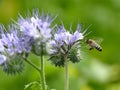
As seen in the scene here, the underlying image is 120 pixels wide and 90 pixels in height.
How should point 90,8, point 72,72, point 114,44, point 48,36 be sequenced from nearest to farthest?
point 48,36
point 72,72
point 114,44
point 90,8

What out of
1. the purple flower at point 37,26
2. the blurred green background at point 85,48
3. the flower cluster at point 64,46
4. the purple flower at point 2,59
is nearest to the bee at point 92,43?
the flower cluster at point 64,46

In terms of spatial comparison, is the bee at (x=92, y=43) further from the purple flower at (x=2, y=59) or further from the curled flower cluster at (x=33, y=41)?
the purple flower at (x=2, y=59)

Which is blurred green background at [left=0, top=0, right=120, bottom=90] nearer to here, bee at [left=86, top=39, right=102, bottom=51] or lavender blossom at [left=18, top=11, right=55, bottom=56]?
bee at [left=86, top=39, right=102, bottom=51]

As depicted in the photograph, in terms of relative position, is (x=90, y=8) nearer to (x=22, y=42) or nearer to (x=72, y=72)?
(x=72, y=72)

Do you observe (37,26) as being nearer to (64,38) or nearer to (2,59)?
(64,38)

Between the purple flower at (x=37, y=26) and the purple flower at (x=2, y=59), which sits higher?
the purple flower at (x=37, y=26)

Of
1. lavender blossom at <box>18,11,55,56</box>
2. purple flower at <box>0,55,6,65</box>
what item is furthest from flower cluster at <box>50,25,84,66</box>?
purple flower at <box>0,55,6,65</box>

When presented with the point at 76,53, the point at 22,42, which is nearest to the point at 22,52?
the point at 22,42
